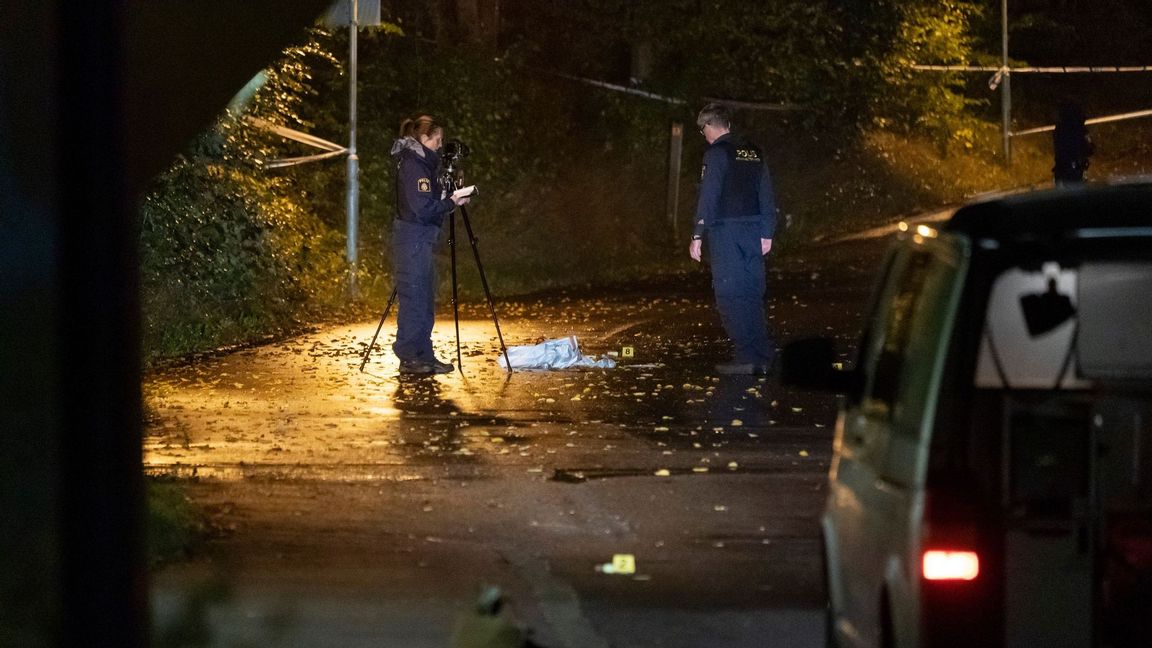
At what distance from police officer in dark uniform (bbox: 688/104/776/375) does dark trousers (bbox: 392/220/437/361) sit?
6.95 feet

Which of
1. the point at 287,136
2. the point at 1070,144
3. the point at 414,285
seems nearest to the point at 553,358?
the point at 414,285

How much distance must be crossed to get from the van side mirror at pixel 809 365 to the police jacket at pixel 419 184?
8062 mm

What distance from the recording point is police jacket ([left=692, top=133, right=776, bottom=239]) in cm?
1344

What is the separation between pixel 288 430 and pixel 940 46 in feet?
65.6

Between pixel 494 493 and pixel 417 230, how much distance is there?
4.49 m

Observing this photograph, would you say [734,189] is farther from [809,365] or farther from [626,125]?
[626,125]

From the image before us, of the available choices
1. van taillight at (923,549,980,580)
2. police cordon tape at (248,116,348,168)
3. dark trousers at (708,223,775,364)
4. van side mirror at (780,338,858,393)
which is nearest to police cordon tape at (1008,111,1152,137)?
police cordon tape at (248,116,348,168)

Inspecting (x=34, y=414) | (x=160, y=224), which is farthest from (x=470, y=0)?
(x=34, y=414)

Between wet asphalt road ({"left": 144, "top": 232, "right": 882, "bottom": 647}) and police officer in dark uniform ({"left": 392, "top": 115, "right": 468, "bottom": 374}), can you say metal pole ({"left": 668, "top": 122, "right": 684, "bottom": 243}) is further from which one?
police officer in dark uniform ({"left": 392, "top": 115, "right": 468, "bottom": 374})

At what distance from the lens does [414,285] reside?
13.8m

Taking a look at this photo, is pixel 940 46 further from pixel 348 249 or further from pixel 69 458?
pixel 69 458

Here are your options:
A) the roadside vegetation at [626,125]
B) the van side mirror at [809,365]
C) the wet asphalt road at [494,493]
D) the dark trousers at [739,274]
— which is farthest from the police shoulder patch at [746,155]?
the van side mirror at [809,365]

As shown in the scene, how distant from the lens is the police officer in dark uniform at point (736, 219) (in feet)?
44.1

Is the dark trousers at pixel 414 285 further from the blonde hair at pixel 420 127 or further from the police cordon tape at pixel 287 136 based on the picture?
the police cordon tape at pixel 287 136
